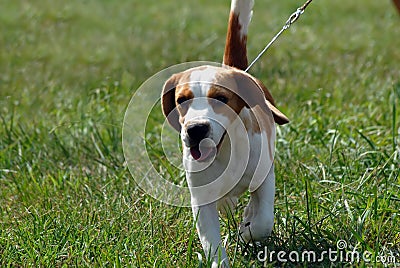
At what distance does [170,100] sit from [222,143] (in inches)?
12.1

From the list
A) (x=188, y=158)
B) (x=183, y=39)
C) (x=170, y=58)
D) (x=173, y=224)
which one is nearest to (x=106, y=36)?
(x=183, y=39)

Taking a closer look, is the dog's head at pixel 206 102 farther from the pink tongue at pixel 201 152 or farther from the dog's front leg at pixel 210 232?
the dog's front leg at pixel 210 232

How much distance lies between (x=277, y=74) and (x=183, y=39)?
203cm

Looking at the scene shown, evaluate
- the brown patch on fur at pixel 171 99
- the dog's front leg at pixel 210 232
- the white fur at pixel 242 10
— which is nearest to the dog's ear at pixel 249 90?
the brown patch on fur at pixel 171 99

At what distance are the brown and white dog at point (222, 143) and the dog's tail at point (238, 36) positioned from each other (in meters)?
0.34

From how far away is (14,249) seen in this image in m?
3.96

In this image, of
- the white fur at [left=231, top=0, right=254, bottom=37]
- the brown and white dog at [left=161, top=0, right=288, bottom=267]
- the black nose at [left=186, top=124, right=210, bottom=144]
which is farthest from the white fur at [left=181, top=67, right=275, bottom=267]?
the white fur at [left=231, top=0, right=254, bottom=37]

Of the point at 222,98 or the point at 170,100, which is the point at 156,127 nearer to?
the point at 170,100

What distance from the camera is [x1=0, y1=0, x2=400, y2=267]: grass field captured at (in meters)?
3.93

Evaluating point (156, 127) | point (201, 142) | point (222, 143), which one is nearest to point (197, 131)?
point (201, 142)

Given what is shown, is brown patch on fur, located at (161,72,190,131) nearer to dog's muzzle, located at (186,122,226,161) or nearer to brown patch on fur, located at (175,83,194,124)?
brown patch on fur, located at (175,83,194,124)

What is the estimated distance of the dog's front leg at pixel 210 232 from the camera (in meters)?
3.62

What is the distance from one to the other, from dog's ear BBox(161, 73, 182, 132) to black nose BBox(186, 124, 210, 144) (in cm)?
34

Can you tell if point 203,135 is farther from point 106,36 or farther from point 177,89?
point 106,36
